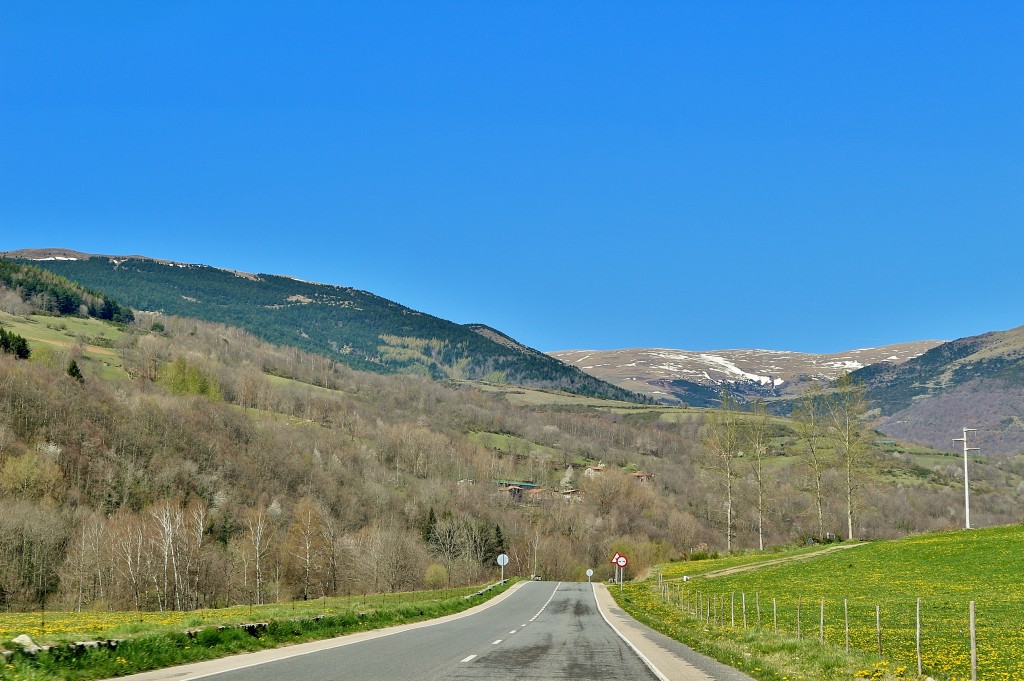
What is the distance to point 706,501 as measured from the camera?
578ft

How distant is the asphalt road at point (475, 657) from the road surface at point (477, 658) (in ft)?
0.06

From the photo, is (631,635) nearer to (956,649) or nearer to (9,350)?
(956,649)

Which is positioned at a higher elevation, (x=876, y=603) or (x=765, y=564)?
(x=876, y=603)

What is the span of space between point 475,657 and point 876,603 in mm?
23567

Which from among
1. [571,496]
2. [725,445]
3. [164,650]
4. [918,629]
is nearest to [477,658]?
[164,650]

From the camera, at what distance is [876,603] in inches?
1508

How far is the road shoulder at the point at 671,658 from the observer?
1923 centimetres

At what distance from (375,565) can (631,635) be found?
71566 millimetres

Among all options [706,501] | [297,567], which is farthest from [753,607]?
[706,501]

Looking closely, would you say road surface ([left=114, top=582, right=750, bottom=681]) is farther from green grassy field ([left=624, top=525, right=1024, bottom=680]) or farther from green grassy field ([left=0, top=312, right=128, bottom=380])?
green grassy field ([left=0, top=312, right=128, bottom=380])

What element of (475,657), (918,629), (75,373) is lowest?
(475,657)

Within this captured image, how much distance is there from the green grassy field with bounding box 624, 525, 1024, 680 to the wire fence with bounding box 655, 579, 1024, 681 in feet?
0.15

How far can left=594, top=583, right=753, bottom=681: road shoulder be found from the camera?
19.2 metres

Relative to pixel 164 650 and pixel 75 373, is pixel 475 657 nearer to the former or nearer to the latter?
pixel 164 650
